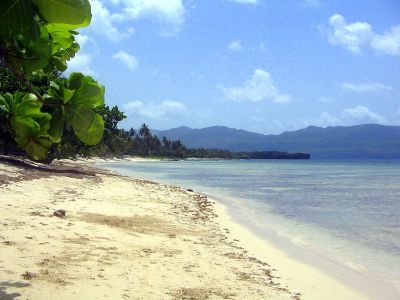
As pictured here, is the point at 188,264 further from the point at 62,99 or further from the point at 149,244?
the point at 62,99

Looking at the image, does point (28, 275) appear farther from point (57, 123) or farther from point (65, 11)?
point (65, 11)

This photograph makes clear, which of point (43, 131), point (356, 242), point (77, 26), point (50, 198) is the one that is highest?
point (77, 26)

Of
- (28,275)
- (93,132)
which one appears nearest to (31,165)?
(28,275)

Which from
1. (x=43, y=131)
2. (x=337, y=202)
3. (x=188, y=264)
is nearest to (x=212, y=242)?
(x=188, y=264)

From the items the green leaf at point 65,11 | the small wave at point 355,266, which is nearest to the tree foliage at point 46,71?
the green leaf at point 65,11

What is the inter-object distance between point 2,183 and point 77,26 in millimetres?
11479

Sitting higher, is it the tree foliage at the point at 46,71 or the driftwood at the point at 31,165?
the tree foliage at the point at 46,71

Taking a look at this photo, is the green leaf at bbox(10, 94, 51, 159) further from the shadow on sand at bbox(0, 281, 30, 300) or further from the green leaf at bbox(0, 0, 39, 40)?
the shadow on sand at bbox(0, 281, 30, 300)

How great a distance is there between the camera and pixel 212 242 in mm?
8773

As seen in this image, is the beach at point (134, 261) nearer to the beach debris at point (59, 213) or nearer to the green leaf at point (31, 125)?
the beach debris at point (59, 213)

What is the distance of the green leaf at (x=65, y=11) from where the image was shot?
2195 mm

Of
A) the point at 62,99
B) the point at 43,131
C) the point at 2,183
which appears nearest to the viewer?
the point at 62,99

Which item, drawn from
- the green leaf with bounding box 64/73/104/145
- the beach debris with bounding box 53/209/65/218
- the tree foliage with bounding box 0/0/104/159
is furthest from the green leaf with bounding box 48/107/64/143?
the beach debris with bounding box 53/209/65/218

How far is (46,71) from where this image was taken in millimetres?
3098
